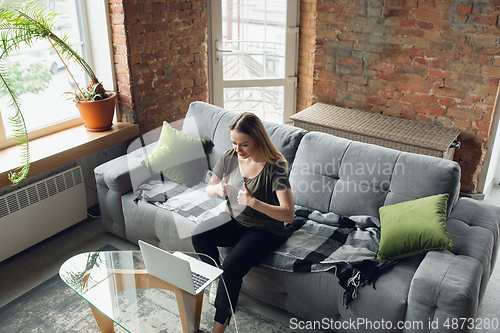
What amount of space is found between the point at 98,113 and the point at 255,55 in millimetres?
1607

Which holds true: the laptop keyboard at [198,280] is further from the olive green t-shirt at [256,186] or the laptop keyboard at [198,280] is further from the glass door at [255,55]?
the glass door at [255,55]

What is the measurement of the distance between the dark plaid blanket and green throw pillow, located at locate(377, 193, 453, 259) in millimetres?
85

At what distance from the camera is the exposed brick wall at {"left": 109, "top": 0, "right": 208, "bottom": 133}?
125 inches

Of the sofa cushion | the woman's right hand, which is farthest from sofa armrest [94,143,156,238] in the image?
the sofa cushion

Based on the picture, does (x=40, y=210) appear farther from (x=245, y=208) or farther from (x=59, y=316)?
(x=245, y=208)

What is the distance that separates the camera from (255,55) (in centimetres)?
398

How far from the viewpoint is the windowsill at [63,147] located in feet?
8.93

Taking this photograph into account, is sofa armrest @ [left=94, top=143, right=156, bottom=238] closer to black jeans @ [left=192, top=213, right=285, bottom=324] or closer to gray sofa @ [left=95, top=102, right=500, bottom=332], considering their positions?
gray sofa @ [left=95, top=102, right=500, bottom=332]

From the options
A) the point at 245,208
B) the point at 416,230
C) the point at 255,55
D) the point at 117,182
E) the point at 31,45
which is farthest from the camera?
the point at 255,55

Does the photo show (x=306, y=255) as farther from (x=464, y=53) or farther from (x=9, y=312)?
(x=464, y=53)

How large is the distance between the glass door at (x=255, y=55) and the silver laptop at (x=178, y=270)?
2421 millimetres

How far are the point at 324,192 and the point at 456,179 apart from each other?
0.72 meters
